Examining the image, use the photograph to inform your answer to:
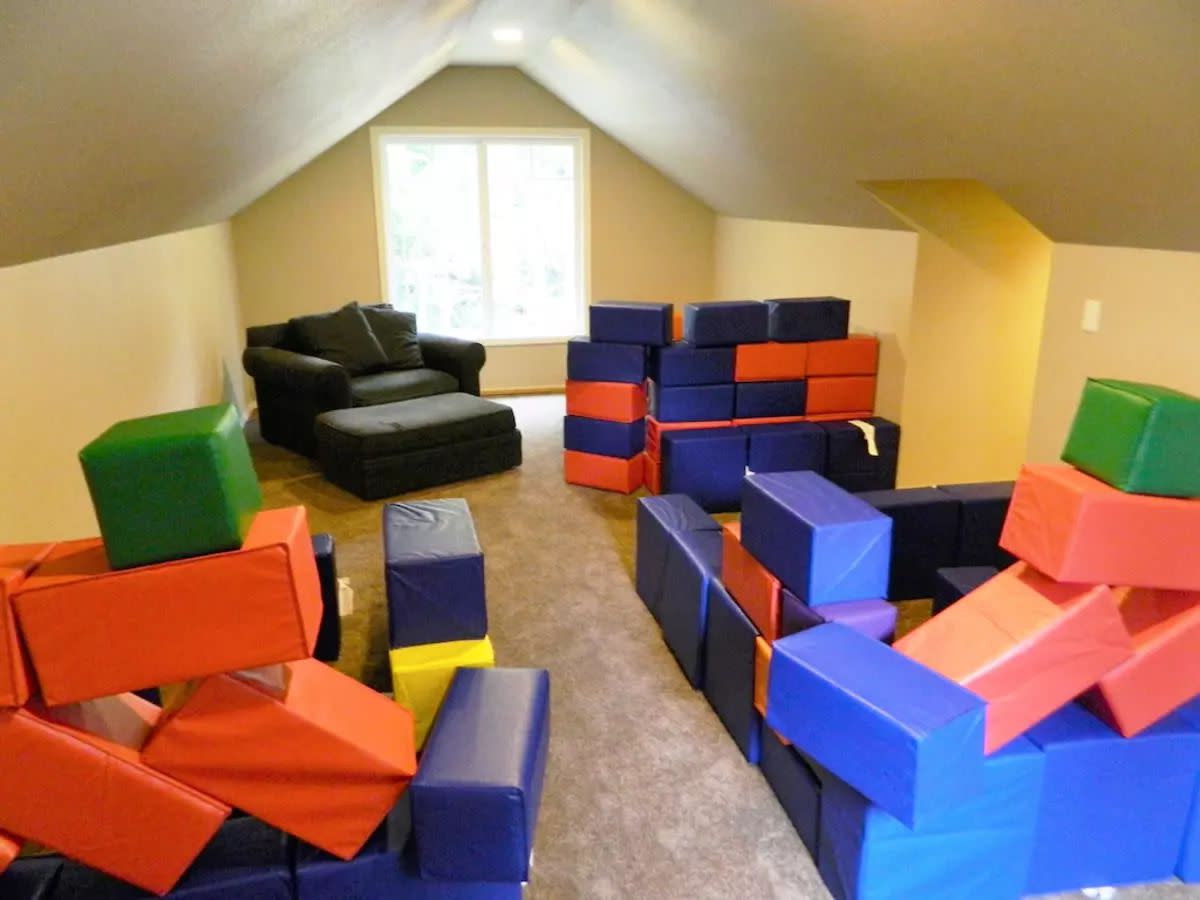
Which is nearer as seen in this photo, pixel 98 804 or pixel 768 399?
pixel 98 804

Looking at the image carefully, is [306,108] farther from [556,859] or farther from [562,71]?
[556,859]

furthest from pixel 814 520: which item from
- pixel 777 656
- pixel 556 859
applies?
pixel 556 859

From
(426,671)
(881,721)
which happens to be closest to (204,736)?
(426,671)

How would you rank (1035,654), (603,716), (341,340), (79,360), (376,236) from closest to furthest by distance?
1. (1035,654)
2. (603,716)
3. (79,360)
4. (341,340)
5. (376,236)

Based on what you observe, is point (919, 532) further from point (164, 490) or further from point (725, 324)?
point (164, 490)

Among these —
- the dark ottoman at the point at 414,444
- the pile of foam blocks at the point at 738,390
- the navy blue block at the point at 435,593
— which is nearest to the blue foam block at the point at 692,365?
the pile of foam blocks at the point at 738,390

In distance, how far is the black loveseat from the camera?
17.1 ft

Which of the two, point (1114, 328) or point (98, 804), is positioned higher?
point (1114, 328)

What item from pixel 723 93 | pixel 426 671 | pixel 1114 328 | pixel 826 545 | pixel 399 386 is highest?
pixel 723 93

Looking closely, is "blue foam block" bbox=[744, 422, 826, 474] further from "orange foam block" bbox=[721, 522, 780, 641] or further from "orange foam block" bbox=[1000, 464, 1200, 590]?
"orange foam block" bbox=[1000, 464, 1200, 590]

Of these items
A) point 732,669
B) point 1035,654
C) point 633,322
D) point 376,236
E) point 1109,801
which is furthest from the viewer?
point 376,236

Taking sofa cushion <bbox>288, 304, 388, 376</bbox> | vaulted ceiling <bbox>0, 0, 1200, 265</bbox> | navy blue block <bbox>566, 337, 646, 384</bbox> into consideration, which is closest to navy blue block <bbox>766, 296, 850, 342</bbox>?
vaulted ceiling <bbox>0, 0, 1200, 265</bbox>

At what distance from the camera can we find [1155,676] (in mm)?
1999

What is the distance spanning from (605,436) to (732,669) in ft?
→ 7.72
